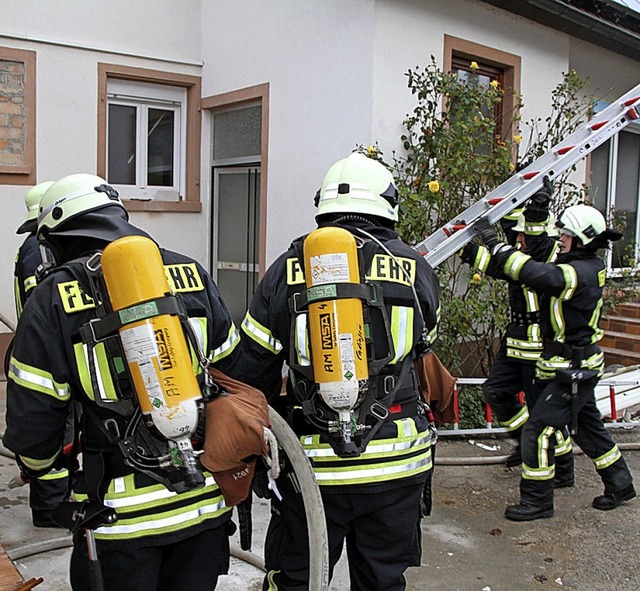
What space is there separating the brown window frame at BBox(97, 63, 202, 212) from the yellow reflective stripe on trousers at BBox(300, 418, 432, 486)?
5266 mm

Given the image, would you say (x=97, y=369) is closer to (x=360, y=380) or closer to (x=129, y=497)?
(x=129, y=497)

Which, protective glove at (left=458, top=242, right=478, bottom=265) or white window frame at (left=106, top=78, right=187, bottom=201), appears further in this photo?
white window frame at (left=106, top=78, right=187, bottom=201)

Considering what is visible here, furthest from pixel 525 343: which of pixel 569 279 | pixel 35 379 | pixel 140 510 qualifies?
pixel 35 379

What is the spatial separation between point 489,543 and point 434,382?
166 cm

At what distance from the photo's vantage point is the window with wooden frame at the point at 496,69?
22.5 ft

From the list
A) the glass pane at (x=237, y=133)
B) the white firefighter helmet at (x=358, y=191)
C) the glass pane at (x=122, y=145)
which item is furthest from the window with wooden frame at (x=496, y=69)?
the white firefighter helmet at (x=358, y=191)

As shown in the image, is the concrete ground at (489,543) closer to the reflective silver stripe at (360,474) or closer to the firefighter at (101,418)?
the reflective silver stripe at (360,474)

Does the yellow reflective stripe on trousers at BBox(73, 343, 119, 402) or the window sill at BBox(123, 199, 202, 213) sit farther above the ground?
the window sill at BBox(123, 199, 202, 213)

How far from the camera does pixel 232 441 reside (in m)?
2.11

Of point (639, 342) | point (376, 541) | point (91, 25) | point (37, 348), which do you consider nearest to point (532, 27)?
point (639, 342)

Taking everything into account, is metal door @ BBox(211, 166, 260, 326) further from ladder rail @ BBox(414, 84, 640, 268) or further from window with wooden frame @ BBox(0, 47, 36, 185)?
ladder rail @ BBox(414, 84, 640, 268)

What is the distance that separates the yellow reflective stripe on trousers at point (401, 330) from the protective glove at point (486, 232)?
2.06 meters

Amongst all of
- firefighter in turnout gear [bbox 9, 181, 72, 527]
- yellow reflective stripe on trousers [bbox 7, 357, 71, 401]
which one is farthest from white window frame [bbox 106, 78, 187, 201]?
yellow reflective stripe on trousers [bbox 7, 357, 71, 401]

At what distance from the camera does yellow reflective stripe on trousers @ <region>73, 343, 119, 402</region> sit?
203 cm
